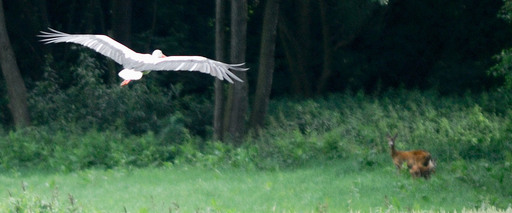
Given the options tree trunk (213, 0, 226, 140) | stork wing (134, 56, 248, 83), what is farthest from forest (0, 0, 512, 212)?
stork wing (134, 56, 248, 83)

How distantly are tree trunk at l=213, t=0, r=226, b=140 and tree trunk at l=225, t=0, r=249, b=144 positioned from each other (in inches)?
6.9

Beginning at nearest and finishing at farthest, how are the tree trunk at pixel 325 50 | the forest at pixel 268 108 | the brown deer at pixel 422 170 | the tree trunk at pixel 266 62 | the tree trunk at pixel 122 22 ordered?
the forest at pixel 268 108 → the brown deer at pixel 422 170 → the tree trunk at pixel 266 62 → the tree trunk at pixel 122 22 → the tree trunk at pixel 325 50

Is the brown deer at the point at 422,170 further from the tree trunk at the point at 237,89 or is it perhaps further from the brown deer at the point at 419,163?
the tree trunk at the point at 237,89

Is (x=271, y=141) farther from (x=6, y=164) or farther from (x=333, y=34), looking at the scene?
(x=333, y=34)

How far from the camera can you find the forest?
1241 centimetres

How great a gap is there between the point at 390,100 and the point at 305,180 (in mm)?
10673

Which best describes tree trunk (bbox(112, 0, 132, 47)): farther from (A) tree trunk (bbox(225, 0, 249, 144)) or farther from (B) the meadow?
(A) tree trunk (bbox(225, 0, 249, 144))

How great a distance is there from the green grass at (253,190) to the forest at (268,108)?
0.17ft

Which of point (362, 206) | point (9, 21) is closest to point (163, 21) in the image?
point (9, 21)

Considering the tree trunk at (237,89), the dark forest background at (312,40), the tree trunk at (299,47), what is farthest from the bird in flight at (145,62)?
the tree trunk at (299,47)

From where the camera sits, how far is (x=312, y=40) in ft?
93.5

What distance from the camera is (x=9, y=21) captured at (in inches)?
1042

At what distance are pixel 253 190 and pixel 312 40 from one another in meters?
16.4

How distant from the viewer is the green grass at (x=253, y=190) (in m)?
11.0
